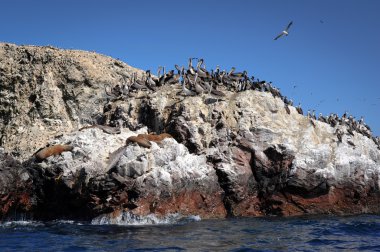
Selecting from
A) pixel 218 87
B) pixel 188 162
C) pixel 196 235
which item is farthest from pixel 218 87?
pixel 196 235

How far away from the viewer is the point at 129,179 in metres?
20.6

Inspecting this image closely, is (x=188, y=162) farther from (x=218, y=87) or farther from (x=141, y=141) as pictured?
(x=218, y=87)

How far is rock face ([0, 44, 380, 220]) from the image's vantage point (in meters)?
21.0

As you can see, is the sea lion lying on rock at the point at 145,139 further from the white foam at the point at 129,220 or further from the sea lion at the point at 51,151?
the white foam at the point at 129,220

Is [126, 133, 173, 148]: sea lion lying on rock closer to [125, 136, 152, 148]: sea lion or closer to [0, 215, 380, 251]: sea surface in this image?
[125, 136, 152, 148]: sea lion

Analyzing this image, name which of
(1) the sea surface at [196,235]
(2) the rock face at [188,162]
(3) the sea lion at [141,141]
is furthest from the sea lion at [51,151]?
(1) the sea surface at [196,235]

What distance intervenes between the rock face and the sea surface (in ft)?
4.24

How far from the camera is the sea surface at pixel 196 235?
14.3 meters

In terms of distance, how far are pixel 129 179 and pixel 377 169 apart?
14055 millimetres

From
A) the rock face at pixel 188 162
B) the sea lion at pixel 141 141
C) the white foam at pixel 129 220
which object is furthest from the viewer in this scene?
the sea lion at pixel 141 141

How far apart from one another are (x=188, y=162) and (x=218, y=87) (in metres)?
7.12

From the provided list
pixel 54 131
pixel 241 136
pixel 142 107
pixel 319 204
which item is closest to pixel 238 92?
pixel 241 136

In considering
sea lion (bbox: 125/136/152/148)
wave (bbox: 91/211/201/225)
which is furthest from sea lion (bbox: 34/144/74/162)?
wave (bbox: 91/211/201/225)

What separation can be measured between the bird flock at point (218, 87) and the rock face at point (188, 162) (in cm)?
41
